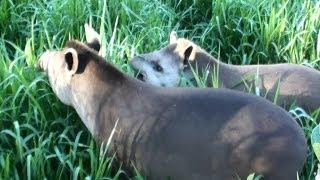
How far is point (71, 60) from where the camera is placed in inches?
161

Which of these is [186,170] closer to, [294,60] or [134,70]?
[134,70]

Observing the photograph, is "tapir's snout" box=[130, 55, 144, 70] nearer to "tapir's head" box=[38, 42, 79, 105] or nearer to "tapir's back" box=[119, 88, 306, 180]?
"tapir's head" box=[38, 42, 79, 105]

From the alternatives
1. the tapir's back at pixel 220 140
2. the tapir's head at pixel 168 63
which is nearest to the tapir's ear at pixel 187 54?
the tapir's head at pixel 168 63

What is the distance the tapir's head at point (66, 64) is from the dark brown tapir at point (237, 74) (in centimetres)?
68

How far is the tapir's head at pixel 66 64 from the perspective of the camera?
402 cm

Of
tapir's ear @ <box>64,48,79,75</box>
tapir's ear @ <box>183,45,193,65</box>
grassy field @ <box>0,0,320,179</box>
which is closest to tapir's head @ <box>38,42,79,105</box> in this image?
tapir's ear @ <box>64,48,79,75</box>

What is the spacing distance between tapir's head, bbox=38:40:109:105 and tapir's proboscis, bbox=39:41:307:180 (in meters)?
0.11

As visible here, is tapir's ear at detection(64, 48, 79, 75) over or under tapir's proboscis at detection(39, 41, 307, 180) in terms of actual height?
over

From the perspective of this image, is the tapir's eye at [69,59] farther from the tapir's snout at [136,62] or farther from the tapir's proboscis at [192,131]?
the tapir's snout at [136,62]

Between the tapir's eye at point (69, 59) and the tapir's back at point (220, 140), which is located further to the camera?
the tapir's eye at point (69, 59)

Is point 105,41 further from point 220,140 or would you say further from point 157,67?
point 220,140

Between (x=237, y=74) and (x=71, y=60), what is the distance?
1.40 m

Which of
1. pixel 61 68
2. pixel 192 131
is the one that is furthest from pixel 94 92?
pixel 192 131

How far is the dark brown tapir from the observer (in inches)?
181
